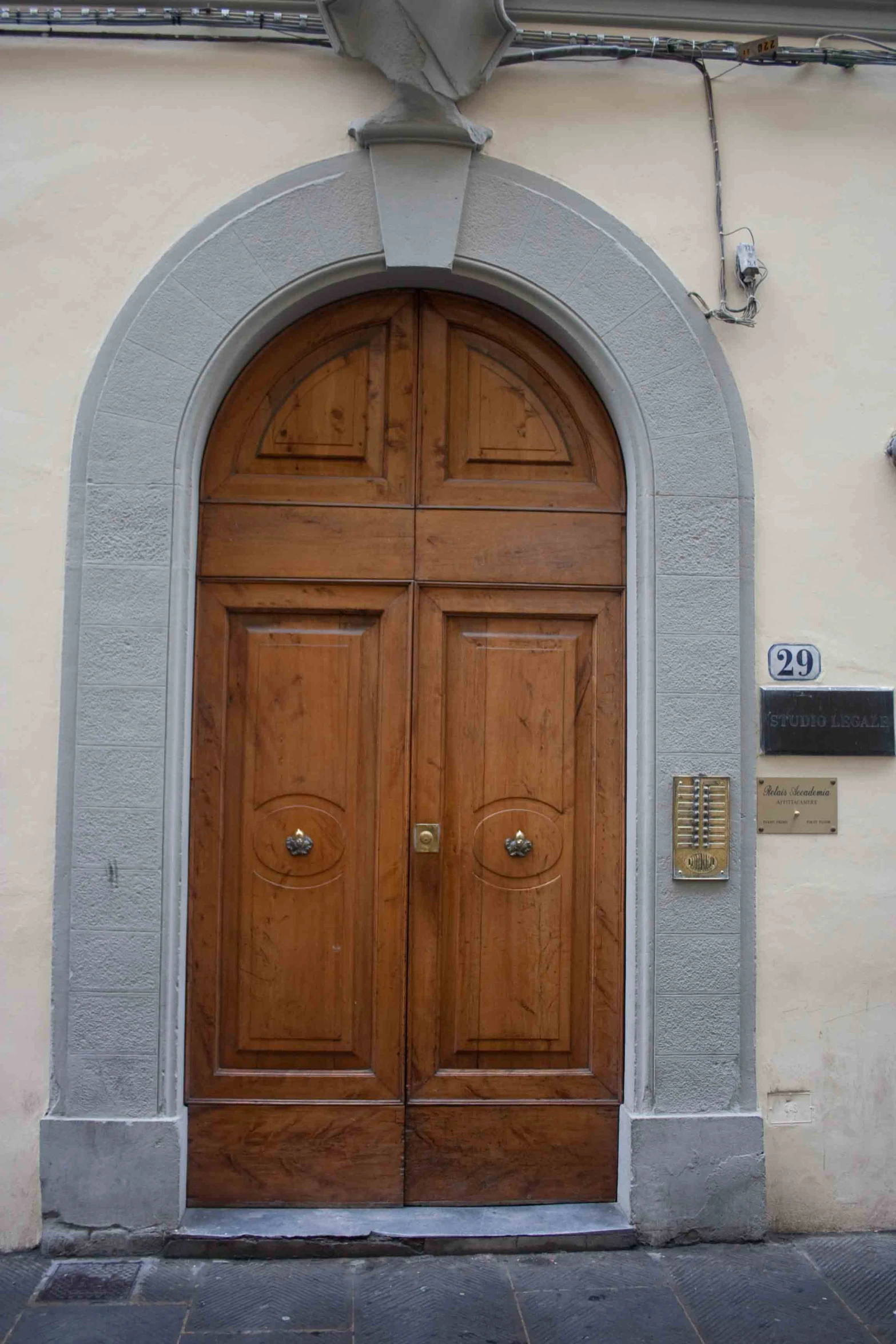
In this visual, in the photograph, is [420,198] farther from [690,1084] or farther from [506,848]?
[690,1084]

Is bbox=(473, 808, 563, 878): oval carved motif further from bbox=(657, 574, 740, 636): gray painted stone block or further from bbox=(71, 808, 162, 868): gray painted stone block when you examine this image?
bbox=(71, 808, 162, 868): gray painted stone block

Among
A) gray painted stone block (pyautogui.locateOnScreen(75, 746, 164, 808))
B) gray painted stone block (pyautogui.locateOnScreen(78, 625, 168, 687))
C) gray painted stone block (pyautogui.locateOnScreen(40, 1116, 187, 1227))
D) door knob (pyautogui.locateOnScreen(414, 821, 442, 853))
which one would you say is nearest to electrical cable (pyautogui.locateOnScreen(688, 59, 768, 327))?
door knob (pyautogui.locateOnScreen(414, 821, 442, 853))

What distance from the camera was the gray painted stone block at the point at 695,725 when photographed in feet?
13.0

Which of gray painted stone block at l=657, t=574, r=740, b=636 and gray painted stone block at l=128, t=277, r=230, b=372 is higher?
gray painted stone block at l=128, t=277, r=230, b=372

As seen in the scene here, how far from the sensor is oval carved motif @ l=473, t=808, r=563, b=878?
13.5ft

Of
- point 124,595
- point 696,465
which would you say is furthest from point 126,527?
point 696,465

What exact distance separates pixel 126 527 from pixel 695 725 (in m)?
2.15

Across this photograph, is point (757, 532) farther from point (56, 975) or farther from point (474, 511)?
point (56, 975)

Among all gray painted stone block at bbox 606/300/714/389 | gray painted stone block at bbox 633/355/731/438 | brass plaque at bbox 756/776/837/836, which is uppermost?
gray painted stone block at bbox 606/300/714/389

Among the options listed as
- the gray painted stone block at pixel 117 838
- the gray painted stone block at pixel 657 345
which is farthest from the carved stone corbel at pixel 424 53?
the gray painted stone block at pixel 117 838

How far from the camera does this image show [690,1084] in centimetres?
391

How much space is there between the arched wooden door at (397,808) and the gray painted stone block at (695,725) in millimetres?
232

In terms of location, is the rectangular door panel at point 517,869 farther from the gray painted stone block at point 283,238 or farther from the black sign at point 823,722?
the gray painted stone block at point 283,238

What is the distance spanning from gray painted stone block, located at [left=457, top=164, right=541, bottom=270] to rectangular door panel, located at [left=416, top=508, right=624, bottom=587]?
3.04 feet
